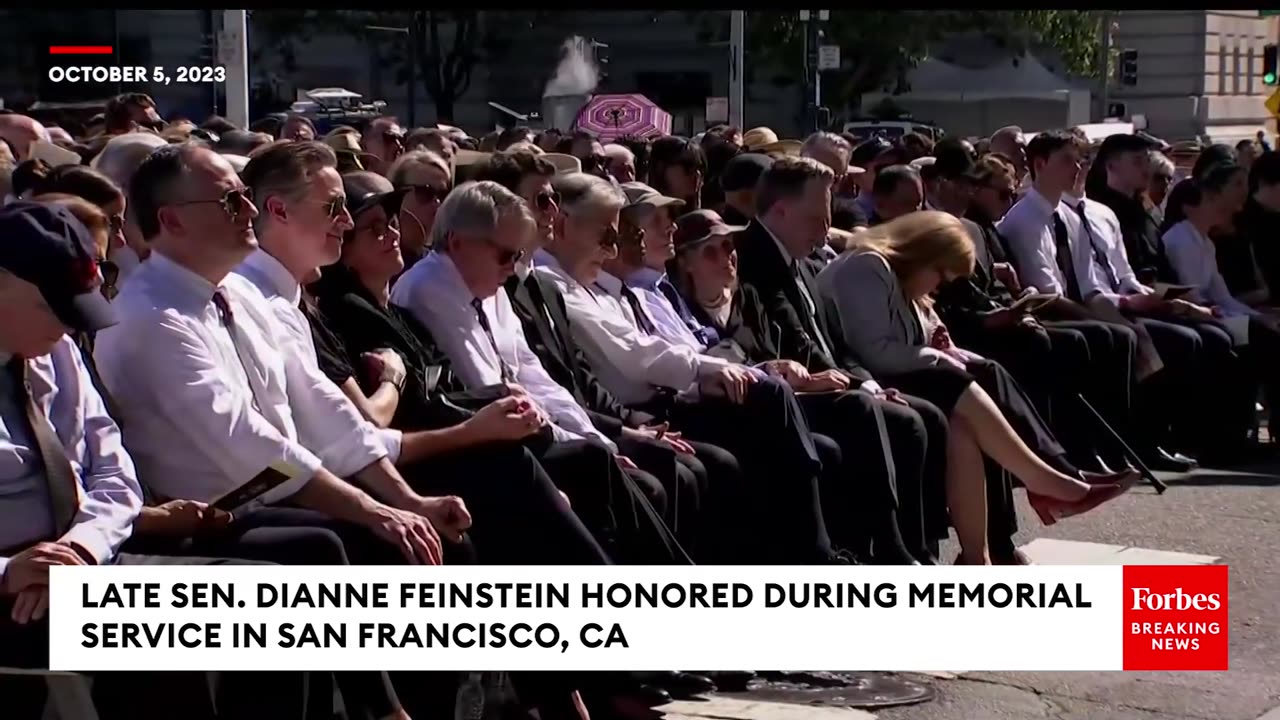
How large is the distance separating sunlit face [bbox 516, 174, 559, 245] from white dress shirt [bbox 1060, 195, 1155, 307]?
16.1ft

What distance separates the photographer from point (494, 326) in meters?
6.55

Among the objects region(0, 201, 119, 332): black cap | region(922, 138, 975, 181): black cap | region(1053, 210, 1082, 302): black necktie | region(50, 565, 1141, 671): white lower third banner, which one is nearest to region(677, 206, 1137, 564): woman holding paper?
region(50, 565, 1141, 671): white lower third banner

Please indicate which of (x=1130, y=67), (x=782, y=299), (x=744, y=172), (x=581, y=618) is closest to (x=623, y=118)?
(x=744, y=172)

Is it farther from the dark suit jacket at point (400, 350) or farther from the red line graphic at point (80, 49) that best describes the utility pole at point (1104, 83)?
the dark suit jacket at point (400, 350)

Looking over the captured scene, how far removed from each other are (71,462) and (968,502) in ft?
14.1

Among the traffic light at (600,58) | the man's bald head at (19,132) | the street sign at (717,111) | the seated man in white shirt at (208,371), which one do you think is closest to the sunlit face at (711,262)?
the seated man in white shirt at (208,371)

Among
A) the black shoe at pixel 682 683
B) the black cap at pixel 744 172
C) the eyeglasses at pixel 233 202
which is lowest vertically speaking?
the black shoe at pixel 682 683

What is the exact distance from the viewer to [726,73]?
33.6 meters

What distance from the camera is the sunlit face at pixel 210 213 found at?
5168mm

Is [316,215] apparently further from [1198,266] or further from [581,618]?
[1198,266]

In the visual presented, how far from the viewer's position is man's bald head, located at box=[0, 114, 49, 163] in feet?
30.3

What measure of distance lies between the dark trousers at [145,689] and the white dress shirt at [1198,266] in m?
8.43

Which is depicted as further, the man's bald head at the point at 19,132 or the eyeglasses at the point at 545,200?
the man's bald head at the point at 19,132

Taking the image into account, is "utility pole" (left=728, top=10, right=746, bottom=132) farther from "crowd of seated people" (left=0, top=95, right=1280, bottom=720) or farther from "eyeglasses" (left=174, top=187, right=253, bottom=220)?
"eyeglasses" (left=174, top=187, right=253, bottom=220)
